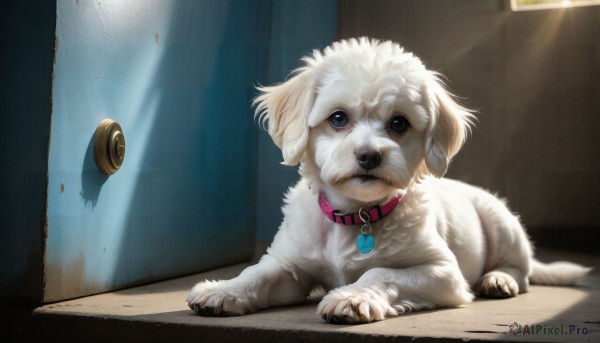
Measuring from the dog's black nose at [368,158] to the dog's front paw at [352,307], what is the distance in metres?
0.46

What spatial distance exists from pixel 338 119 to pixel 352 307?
2.46 ft

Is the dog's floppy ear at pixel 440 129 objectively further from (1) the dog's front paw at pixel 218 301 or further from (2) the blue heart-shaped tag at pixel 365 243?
(1) the dog's front paw at pixel 218 301

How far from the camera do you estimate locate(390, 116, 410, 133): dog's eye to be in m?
2.83

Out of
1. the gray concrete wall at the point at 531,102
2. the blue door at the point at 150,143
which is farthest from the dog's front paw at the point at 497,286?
the gray concrete wall at the point at 531,102

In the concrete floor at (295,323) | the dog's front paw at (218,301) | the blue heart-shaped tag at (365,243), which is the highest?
the blue heart-shaped tag at (365,243)

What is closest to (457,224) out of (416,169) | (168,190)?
(416,169)

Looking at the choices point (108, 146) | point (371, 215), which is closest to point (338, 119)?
point (371, 215)

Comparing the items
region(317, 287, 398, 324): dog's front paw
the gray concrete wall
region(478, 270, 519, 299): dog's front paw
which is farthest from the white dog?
the gray concrete wall

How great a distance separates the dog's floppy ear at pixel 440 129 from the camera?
2926mm

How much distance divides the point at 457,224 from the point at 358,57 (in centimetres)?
103

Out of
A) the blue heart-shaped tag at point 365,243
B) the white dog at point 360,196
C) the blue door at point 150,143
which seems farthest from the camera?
the blue door at point 150,143

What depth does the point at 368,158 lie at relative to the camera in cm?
261

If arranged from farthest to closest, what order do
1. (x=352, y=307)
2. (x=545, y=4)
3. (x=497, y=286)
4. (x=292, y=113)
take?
1. (x=545, y=4)
2. (x=497, y=286)
3. (x=292, y=113)
4. (x=352, y=307)

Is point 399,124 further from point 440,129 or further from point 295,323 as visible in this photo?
point 295,323
